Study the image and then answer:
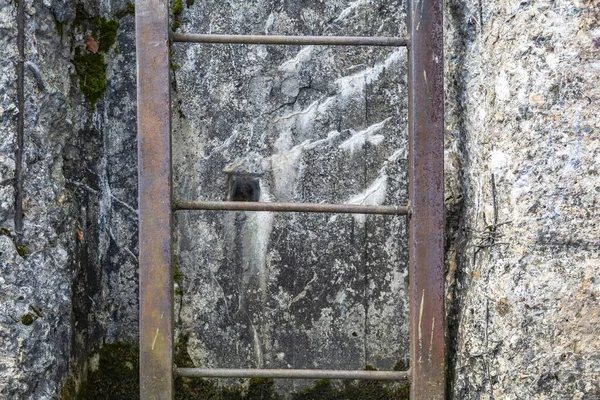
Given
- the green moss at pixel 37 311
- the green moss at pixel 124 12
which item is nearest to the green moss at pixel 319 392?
the green moss at pixel 37 311

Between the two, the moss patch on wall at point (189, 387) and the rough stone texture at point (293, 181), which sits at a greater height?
the rough stone texture at point (293, 181)

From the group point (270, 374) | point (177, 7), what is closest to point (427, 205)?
point (270, 374)

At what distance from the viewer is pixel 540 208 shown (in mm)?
1189

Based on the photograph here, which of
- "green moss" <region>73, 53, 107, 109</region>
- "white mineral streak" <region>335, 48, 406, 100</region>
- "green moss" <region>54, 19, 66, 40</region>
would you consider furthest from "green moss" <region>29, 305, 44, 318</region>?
"white mineral streak" <region>335, 48, 406, 100</region>

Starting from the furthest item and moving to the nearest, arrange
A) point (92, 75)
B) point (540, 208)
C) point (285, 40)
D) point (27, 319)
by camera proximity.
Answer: point (92, 75) → point (285, 40) → point (27, 319) → point (540, 208)

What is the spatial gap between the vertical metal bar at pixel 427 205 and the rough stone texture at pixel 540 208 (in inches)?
4.2

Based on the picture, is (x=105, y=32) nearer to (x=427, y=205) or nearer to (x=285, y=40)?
(x=285, y=40)

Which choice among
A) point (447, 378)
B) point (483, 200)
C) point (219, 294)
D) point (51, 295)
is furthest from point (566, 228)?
point (51, 295)

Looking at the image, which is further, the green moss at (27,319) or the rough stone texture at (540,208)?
the green moss at (27,319)

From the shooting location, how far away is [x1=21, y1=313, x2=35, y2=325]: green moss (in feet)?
4.27

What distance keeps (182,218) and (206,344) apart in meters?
0.30

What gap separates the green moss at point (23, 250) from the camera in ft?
4.29

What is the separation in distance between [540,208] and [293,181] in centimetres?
59

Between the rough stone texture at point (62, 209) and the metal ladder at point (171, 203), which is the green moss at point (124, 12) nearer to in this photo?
the rough stone texture at point (62, 209)
